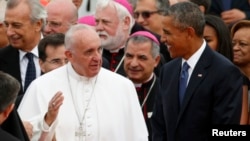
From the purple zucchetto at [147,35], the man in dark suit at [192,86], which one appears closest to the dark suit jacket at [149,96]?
the purple zucchetto at [147,35]

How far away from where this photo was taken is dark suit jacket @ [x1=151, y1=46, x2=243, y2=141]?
10602 millimetres

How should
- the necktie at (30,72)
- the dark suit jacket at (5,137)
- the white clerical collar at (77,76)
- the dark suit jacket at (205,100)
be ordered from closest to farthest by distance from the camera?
1. the dark suit jacket at (5,137)
2. the dark suit jacket at (205,100)
3. the white clerical collar at (77,76)
4. the necktie at (30,72)

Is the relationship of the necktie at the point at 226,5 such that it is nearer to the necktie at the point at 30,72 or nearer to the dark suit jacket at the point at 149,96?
the dark suit jacket at the point at 149,96

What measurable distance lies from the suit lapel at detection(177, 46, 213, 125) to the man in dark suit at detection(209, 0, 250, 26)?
3.84m

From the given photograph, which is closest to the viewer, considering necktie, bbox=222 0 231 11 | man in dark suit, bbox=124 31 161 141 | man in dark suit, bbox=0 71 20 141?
man in dark suit, bbox=0 71 20 141

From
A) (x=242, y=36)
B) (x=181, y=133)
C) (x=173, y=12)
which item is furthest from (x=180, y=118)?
(x=242, y=36)

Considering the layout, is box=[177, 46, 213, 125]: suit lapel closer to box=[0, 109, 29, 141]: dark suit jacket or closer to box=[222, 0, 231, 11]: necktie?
box=[0, 109, 29, 141]: dark suit jacket

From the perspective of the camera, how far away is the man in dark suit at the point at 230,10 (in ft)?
48.1

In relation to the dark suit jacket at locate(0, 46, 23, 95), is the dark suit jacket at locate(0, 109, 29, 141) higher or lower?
higher

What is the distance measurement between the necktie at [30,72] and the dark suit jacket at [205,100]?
1.79m

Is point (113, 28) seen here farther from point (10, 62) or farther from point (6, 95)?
point (6, 95)

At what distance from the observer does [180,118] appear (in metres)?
10.8

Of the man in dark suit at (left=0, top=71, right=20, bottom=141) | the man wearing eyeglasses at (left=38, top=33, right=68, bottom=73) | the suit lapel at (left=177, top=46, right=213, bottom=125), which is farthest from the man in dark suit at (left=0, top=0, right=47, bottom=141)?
the man in dark suit at (left=0, top=71, right=20, bottom=141)

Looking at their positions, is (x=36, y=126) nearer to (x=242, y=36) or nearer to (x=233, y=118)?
(x=233, y=118)
